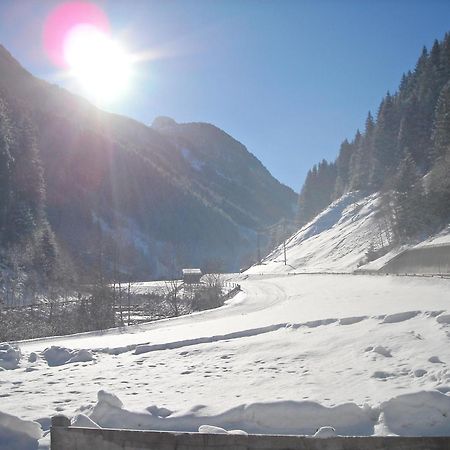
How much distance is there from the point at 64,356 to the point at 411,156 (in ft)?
243

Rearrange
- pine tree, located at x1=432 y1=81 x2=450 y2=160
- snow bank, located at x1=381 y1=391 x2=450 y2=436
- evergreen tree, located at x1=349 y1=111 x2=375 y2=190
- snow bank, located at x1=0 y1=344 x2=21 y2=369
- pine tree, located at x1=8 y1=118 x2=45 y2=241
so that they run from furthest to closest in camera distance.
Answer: evergreen tree, located at x1=349 y1=111 x2=375 y2=190 < pine tree, located at x1=8 y1=118 x2=45 y2=241 < pine tree, located at x1=432 y1=81 x2=450 y2=160 < snow bank, located at x1=0 y1=344 x2=21 y2=369 < snow bank, located at x1=381 y1=391 x2=450 y2=436

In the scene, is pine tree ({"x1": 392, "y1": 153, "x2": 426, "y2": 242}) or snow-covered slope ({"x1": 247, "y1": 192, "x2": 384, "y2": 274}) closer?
pine tree ({"x1": 392, "y1": 153, "x2": 426, "y2": 242})

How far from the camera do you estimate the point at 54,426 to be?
17.3ft

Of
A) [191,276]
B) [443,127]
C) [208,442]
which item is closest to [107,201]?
[191,276]

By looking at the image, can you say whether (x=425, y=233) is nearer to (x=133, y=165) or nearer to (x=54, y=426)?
(x=54, y=426)

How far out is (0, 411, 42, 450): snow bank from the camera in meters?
6.09

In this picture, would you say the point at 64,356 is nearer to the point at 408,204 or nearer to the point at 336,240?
the point at 408,204

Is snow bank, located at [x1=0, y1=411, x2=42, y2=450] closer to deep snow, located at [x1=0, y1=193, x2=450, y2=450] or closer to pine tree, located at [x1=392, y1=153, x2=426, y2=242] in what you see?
deep snow, located at [x1=0, y1=193, x2=450, y2=450]

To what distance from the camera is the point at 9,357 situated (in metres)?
12.8

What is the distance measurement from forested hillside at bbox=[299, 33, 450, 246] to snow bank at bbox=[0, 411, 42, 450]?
169 feet

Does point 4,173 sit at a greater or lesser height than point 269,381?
greater

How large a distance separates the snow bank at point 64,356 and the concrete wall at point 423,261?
31.4 m

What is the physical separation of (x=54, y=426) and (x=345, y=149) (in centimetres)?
12549

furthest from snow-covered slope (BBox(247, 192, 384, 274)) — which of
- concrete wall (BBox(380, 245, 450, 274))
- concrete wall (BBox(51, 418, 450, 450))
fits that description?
concrete wall (BBox(51, 418, 450, 450))
